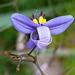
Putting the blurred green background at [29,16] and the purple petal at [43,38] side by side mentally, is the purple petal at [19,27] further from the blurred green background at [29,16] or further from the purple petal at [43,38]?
the blurred green background at [29,16]

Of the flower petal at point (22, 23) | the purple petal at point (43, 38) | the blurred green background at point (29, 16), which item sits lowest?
the blurred green background at point (29, 16)

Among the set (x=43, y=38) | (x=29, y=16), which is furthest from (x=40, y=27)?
(x=29, y=16)

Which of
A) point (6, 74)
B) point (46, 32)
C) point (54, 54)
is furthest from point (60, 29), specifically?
point (6, 74)

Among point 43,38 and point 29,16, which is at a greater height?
point 43,38

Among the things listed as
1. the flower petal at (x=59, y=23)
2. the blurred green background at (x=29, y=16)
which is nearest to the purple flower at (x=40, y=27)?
the flower petal at (x=59, y=23)

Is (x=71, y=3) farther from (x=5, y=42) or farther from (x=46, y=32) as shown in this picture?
(x=46, y=32)

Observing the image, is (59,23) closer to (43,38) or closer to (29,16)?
(43,38)
